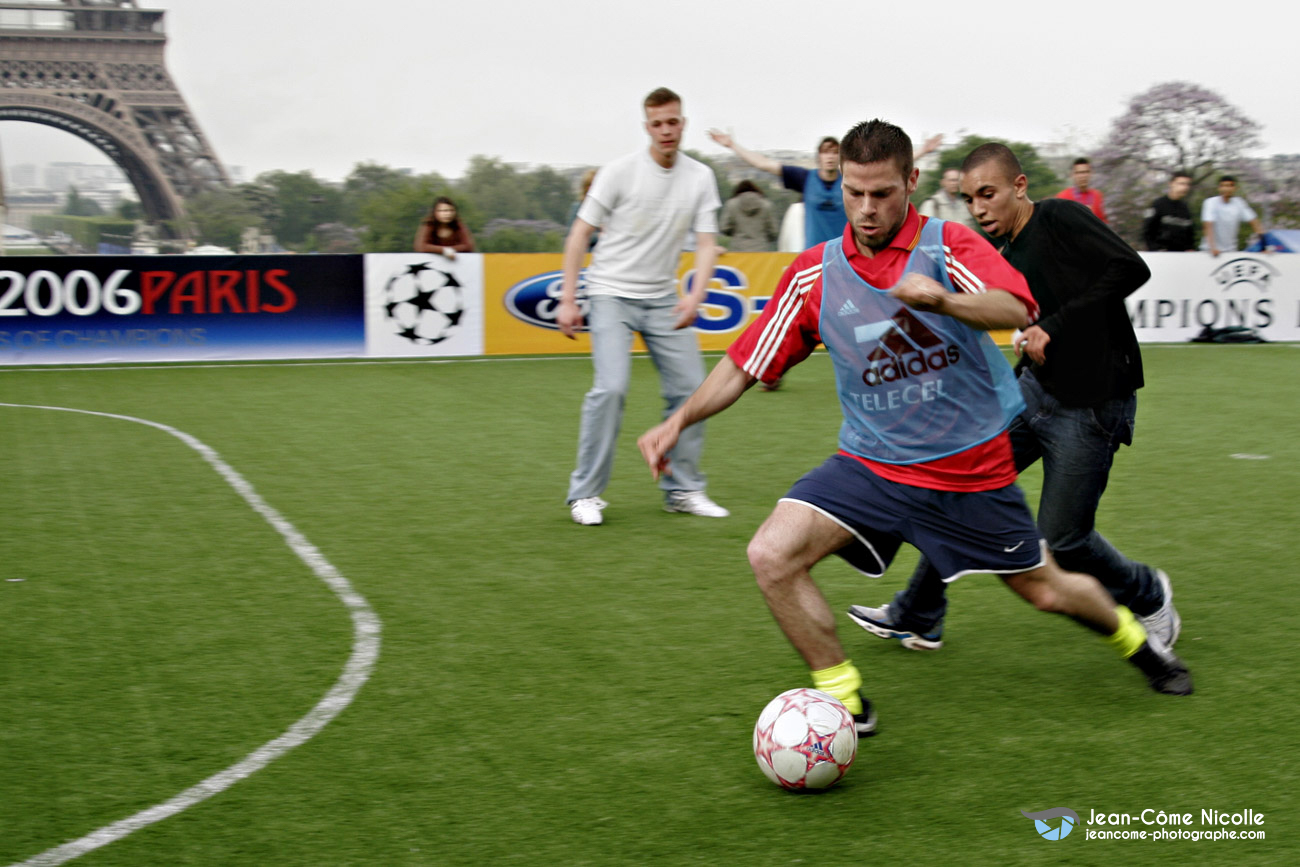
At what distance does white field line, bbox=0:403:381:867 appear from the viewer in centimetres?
340

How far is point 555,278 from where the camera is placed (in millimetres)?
16141

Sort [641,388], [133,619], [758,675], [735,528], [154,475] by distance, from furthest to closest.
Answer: [641,388] → [154,475] → [735,528] → [133,619] → [758,675]

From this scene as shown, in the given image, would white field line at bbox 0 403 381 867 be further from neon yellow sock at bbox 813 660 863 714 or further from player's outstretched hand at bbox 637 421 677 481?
neon yellow sock at bbox 813 660 863 714

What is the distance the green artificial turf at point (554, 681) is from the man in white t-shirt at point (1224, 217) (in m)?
10.1

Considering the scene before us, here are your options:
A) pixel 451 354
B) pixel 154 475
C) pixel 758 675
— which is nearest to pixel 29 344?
pixel 451 354

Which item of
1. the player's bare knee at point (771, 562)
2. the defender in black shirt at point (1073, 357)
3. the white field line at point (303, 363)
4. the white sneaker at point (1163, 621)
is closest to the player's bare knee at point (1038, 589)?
the defender in black shirt at point (1073, 357)

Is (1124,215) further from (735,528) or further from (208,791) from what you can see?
(208,791)

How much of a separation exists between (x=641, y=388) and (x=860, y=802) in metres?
9.59

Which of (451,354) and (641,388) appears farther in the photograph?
(451,354)

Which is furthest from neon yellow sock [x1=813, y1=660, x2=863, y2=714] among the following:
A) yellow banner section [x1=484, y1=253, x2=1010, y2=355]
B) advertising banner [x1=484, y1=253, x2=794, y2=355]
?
yellow banner section [x1=484, y1=253, x2=1010, y2=355]

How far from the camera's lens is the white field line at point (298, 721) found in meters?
3.40

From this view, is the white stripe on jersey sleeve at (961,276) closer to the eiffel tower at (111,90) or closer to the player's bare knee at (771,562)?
the player's bare knee at (771,562)

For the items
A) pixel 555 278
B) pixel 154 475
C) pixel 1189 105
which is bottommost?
pixel 154 475

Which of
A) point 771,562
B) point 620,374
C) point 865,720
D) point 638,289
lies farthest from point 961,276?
point 638,289
